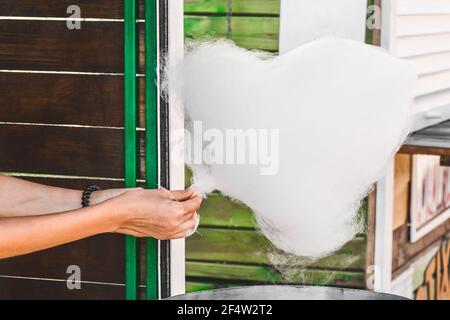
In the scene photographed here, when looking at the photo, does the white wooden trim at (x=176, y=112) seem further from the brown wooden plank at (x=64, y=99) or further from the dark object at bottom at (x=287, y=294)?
the dark object at bottom at (x=287, y=294)

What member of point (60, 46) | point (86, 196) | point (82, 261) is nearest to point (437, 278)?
point (82, 261)

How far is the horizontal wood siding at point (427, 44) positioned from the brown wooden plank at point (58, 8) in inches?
27.1

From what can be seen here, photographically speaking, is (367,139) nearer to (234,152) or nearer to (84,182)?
(234,152)

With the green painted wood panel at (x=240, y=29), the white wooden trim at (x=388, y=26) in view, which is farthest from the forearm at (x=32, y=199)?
the white wooden trim at (x=388, y=26)

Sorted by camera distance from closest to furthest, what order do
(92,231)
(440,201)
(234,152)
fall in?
(92,231)
(234,152)
(440,201)

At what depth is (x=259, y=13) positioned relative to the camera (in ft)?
6.91

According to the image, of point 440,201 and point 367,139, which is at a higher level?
point 367,139

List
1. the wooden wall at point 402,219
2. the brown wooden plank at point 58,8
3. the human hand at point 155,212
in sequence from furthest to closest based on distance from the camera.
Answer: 1. the wooden wall at point 402,219
2. the brown wooden plank at point 58,8
3. the human hand at point 155,212

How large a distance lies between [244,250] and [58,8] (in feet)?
2.49

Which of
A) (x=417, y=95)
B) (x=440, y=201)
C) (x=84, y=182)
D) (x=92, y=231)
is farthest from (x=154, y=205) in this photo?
(x=440, y=201)

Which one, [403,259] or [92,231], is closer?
[92,231]

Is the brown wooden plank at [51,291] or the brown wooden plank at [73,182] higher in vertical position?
the brown wooden plank at [73,182]

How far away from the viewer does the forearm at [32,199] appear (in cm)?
198

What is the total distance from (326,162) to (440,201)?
1.04 m
